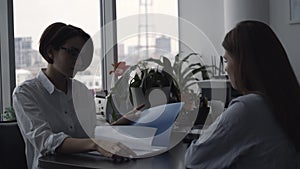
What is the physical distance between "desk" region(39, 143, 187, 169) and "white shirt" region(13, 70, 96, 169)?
8 centimetres

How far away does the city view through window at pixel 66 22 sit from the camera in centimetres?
268

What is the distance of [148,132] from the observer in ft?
5.06

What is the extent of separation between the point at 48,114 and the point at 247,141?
80cm

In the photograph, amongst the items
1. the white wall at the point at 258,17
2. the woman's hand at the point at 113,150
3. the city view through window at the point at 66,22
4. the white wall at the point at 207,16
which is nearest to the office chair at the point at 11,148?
the woman's hand at the point at 113,150

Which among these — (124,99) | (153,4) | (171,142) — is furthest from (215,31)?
(171,142)

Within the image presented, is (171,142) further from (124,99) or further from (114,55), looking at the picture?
(114,55)

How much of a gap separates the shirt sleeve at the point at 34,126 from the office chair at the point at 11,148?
33 cm

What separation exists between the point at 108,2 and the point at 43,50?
8.00 feet

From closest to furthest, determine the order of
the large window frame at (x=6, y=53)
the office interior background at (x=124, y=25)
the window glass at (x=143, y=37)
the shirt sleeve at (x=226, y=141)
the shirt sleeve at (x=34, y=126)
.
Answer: the shirt sleeve at (x=226, y=141), the shirt sleeve at (x=34, y=126), the window glass at (x=143, y=37), the office interior background at (x=124, y=25), the large window frame at (x=6, y=53)

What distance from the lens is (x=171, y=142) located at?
156 cm

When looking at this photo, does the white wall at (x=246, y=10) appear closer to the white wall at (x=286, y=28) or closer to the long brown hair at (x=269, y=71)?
the white wall at (x=286, y=28)

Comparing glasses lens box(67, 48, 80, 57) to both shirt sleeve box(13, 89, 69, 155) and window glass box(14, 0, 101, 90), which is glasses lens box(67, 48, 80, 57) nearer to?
shirt sleeve box(13, 89, 69, 155)

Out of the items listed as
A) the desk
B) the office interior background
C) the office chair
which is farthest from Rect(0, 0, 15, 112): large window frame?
the desk

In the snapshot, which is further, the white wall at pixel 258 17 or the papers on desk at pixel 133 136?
the white wall at pixel 258 17
